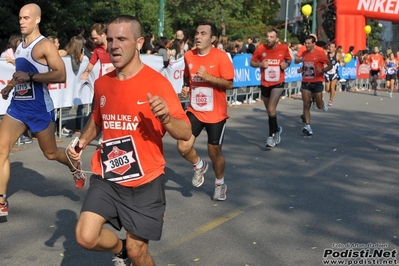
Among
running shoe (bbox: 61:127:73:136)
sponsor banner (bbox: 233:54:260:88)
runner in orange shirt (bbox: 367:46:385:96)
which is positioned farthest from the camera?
runner in orange shirt (bbox: 367:46:385:96)

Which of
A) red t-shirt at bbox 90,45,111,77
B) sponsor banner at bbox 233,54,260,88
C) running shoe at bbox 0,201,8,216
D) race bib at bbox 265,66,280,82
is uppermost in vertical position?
red t-shirt at bbox 90,45,111,77

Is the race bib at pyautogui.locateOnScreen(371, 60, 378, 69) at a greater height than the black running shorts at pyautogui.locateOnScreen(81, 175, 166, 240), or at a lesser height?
lesser

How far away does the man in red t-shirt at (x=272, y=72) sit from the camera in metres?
11.8

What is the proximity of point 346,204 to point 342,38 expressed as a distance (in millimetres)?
23026

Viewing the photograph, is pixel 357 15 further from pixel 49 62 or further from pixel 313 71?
pixel 49 62

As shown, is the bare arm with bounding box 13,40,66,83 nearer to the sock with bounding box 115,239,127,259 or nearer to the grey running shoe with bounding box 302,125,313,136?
the sock with bounding box 115,239,127,259

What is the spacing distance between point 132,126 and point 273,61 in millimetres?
7621

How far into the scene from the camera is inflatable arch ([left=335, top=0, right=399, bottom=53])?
1145 inches

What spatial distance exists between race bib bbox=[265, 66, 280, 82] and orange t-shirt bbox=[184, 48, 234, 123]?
392 cm

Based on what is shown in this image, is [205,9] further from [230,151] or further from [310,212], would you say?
[310,212]

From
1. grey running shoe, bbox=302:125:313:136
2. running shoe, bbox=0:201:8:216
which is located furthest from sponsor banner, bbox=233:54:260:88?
running shoe, bbox=0:201:8:216

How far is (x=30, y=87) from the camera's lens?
6.88 m

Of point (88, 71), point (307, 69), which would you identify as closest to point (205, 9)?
point (307, 69)

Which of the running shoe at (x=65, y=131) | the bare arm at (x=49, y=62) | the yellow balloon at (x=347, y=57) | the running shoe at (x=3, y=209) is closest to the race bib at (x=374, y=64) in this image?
the yellow balloon at (x=347, y=57)
